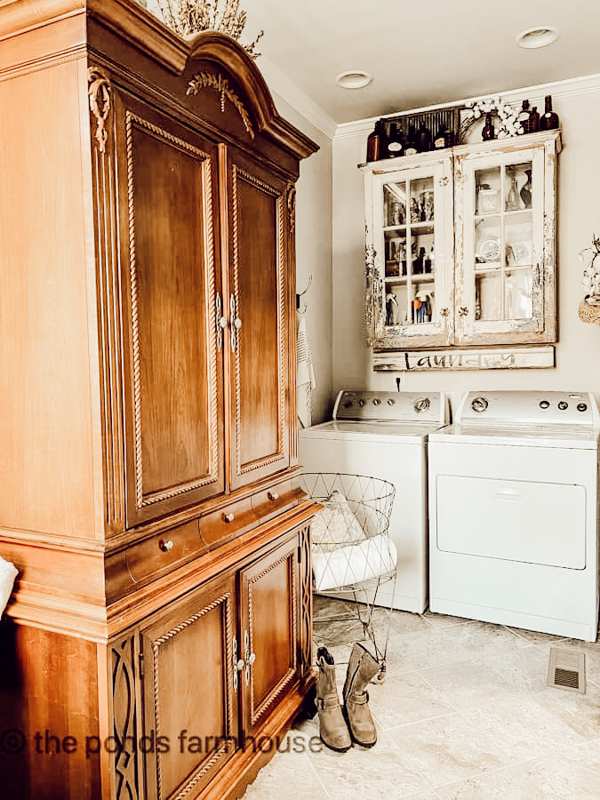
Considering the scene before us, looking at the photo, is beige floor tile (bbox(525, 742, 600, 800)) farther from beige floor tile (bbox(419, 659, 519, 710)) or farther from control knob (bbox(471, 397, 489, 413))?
control knob (bbox(471, 397, 489, 413))

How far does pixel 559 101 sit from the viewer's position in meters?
3.21

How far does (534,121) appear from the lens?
10.3 feet

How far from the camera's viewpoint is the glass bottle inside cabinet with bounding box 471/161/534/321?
10.4 ft

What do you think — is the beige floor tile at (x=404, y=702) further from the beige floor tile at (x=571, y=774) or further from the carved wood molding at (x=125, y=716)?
the carved wood molding at (x=125, y=716)

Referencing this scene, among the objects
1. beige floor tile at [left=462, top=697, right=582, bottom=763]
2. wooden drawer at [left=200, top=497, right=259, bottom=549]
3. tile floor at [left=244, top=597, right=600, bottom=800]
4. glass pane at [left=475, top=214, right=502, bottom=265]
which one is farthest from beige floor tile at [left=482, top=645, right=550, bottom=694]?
glass pane at [left=475, top=214, right=502, bottom=265]


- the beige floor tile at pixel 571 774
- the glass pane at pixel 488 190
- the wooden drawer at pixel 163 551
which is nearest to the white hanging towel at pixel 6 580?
the wooden drawer at pixel 163 551

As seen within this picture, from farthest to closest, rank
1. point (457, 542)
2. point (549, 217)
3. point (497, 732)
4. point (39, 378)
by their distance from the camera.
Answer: point (549, 217)
point (457, 542)
point (497, 732)
point (39, 378)

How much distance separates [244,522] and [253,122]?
113cm

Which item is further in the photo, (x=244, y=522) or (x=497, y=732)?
(x=497, y=732)

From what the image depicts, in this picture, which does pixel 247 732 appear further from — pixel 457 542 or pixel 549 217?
pixel 549 217

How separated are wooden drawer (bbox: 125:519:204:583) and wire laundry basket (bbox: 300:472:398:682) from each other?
2.83ft

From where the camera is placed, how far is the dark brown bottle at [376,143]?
3.45 m

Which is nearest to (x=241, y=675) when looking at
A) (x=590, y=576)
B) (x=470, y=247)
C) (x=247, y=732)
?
(x=247, y=732)

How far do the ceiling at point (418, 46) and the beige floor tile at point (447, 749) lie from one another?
2715 mm
